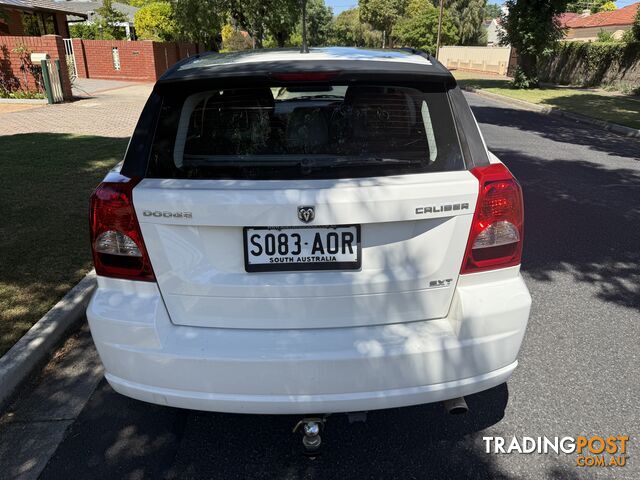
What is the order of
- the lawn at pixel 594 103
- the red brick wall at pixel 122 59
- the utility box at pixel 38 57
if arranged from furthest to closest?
the red brick wall at pixel 122 59, the utility box at pixel 38 57, the lawn at pixel 594 103

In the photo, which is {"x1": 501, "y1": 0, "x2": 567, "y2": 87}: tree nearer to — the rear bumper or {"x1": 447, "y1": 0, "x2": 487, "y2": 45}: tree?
the rear bumper

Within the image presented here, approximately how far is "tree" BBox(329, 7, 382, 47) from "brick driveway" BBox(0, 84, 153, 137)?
202ft

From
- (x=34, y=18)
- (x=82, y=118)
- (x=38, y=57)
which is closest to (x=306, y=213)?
(x=82, y=118)

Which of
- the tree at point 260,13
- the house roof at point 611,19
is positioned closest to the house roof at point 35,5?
A: the tree at point 260,13

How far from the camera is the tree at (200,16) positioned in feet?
77.0

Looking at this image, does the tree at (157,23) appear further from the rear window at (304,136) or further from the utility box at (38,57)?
the rear window at (304,136)

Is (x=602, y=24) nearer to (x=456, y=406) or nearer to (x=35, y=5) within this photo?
(x=35, y=5)

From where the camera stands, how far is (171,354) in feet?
6.84

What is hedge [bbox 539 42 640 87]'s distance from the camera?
24.7 m

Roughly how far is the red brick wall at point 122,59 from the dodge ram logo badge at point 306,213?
26637 mm

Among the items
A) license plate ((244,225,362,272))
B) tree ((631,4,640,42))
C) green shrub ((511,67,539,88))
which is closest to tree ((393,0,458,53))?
green shrub ((511,67,539,88))

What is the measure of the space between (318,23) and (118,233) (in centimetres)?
8300

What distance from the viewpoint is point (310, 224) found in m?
2.02

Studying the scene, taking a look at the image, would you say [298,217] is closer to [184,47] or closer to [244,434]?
[244,434]
